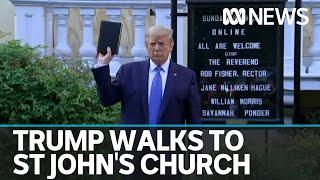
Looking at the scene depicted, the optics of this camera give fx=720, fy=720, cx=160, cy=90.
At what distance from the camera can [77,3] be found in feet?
26.5

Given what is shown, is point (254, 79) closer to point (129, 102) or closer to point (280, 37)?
point (280, 37)

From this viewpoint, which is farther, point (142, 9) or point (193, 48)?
point (142, 9)

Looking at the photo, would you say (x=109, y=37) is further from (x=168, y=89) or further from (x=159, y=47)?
(x=168, y=89)

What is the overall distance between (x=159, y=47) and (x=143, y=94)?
312 millimetres

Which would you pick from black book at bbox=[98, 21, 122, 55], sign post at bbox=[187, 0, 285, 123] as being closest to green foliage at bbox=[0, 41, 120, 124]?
sign post at bbox=[187, 0, 285, 123]

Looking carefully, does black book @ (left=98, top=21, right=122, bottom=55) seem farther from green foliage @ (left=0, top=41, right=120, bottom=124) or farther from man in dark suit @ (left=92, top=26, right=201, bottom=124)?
green foliage @ (left=0, top=41, right=120, bottom=124)

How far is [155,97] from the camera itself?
4.54 m

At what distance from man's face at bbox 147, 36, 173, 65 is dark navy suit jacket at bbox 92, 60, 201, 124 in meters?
0.09

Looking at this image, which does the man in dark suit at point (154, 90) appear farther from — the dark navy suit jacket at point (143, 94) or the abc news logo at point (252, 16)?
the abc news logo at point (252, 16)

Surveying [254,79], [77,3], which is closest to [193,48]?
[254,79]

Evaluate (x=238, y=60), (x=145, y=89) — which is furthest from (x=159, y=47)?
(x=238, y=60)

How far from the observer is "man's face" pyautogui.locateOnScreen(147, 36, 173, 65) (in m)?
4.48

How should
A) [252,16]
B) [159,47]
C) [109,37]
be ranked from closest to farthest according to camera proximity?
[159,47] < [109,37] < [252,16]

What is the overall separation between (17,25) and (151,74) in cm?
406
